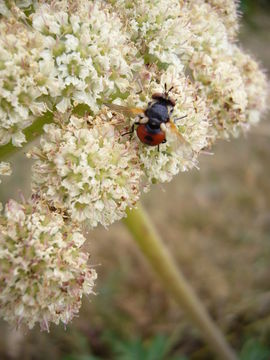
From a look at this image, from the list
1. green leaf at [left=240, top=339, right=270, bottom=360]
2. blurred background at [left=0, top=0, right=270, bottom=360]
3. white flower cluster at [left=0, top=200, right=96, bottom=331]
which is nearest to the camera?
white flower cluster at [left=0, top=200, right=96, bottom=331]

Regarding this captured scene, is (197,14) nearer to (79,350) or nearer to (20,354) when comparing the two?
(79,350)

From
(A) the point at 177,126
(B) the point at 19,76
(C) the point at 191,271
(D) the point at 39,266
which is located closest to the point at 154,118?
(A) the point at 177,126

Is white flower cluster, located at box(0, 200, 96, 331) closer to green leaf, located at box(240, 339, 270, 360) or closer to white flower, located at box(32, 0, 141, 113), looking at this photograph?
white flower, located at box(32, 0, 141, 113)

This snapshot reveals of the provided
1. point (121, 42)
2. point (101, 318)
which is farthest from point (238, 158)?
point (121, 42)

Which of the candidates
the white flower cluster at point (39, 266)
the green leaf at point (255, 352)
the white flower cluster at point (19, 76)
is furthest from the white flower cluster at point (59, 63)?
the green leaf at point (255, 352)

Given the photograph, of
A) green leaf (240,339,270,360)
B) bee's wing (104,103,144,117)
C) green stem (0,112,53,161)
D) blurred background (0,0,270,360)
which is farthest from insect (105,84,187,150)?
green leaf (240,339,270,360)

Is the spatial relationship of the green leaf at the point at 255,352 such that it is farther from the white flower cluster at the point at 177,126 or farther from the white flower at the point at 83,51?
the white flower at the point at 83,51
